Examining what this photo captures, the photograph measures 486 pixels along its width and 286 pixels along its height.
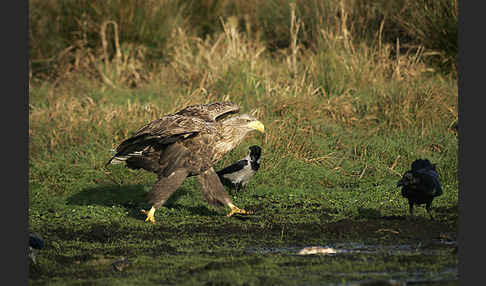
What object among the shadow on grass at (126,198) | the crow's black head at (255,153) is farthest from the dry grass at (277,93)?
the shadow on grass at (126,198)

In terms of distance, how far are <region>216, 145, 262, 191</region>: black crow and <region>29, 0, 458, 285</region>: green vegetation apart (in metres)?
0.20

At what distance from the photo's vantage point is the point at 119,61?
15.0 m

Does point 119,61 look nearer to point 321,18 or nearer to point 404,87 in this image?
point 321,18

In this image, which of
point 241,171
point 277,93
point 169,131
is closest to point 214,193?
point 169,131

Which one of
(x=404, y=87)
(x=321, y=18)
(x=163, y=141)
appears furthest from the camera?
(x=321, y=18)

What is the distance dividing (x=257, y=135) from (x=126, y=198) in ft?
8.20

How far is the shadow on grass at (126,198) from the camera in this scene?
901 cm

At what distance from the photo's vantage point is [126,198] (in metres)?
9.51

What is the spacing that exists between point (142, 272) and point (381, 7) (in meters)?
10.6

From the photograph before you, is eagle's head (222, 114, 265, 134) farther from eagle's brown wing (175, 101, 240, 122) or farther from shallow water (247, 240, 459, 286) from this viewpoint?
shallow water (247, 240, 459, 286)

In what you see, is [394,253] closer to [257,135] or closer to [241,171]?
[241,171]

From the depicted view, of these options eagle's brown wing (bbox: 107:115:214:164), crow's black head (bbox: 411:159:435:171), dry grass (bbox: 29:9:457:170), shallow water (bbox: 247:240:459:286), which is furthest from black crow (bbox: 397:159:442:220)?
dry grass (bbox: 29:9:457:170)

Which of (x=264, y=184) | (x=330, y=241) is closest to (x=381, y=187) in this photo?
(x=264, y=184)

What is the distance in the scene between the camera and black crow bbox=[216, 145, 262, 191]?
9.64m
